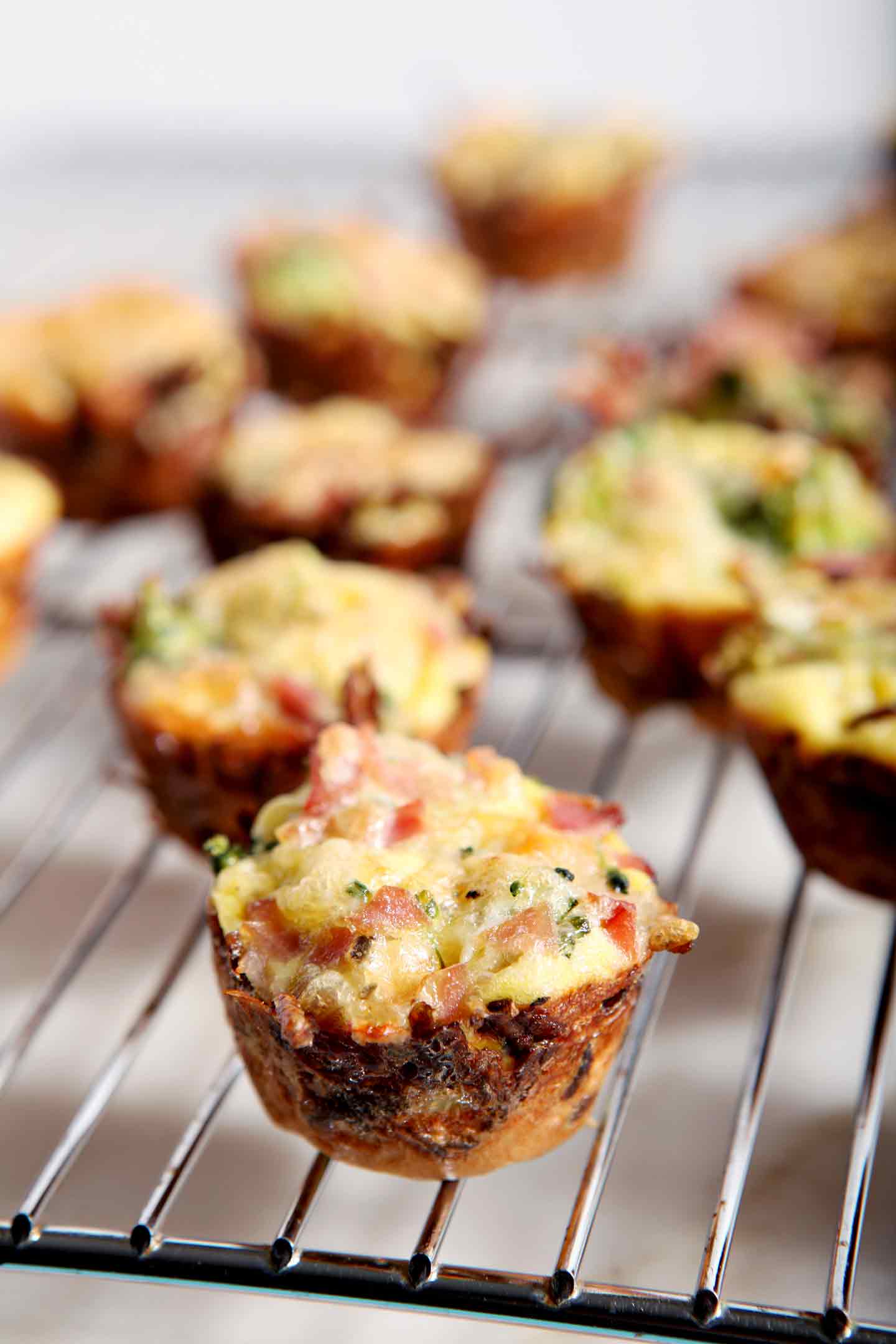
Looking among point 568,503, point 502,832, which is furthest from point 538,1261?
point 568,503

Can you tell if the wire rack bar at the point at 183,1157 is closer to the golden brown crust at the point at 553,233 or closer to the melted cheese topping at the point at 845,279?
the melted cheese topping at the point at 845,279

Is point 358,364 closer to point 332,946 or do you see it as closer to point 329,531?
point 329,531

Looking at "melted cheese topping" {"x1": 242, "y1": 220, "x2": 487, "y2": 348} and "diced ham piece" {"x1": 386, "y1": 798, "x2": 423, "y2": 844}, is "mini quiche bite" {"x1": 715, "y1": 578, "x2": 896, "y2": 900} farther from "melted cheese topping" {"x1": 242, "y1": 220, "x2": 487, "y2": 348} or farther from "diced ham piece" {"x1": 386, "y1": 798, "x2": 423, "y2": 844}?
"melted cheese topping" {"x1": 242, "y1": 220, "x2": 487, "y2": 348}

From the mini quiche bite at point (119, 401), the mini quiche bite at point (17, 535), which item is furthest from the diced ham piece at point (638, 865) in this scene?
the mini quiche bite at point (119, 401)

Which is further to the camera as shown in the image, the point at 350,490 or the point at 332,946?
the point at 350,490

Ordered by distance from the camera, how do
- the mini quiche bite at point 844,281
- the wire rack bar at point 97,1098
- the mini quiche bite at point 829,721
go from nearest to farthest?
the wire rack bar at point 97,1098 < the mini quiche bite at point 829,721 < the mini quiche bite at point 844,281

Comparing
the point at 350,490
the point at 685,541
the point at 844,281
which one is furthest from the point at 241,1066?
the point at 844,281

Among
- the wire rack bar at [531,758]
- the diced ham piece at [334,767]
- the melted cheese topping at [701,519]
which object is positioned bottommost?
the wire rack bar at [531,758]
